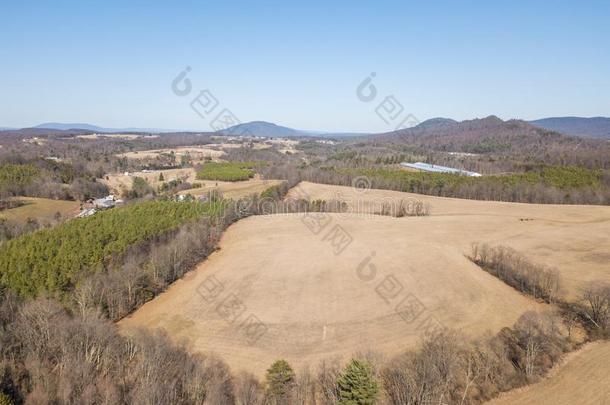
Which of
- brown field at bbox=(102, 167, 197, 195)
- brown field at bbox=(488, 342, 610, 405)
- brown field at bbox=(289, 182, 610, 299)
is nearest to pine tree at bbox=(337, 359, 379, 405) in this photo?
brown field at bbox=(488, 342, 610, 405)

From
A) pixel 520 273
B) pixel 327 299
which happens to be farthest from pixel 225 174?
pixel 520 273

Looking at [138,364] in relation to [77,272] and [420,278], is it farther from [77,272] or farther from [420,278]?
[420,278]

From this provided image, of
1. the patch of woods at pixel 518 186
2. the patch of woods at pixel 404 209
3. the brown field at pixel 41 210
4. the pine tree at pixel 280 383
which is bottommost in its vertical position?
the brown field at pixel 41 210

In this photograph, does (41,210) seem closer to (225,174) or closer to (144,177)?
(144,177)

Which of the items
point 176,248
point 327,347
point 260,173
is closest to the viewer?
point 327,347

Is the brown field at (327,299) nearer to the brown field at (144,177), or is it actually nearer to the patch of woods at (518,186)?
the patch of woods at (518,186)

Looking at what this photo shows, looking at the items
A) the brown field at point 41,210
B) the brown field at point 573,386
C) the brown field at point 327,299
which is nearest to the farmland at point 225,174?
the brown field at point 41,210

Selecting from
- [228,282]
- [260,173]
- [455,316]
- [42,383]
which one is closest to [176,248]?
[228,282]

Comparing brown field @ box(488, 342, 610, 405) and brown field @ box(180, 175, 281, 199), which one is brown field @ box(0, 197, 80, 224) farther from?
brown field @ box(488, 342, 610, 405)
